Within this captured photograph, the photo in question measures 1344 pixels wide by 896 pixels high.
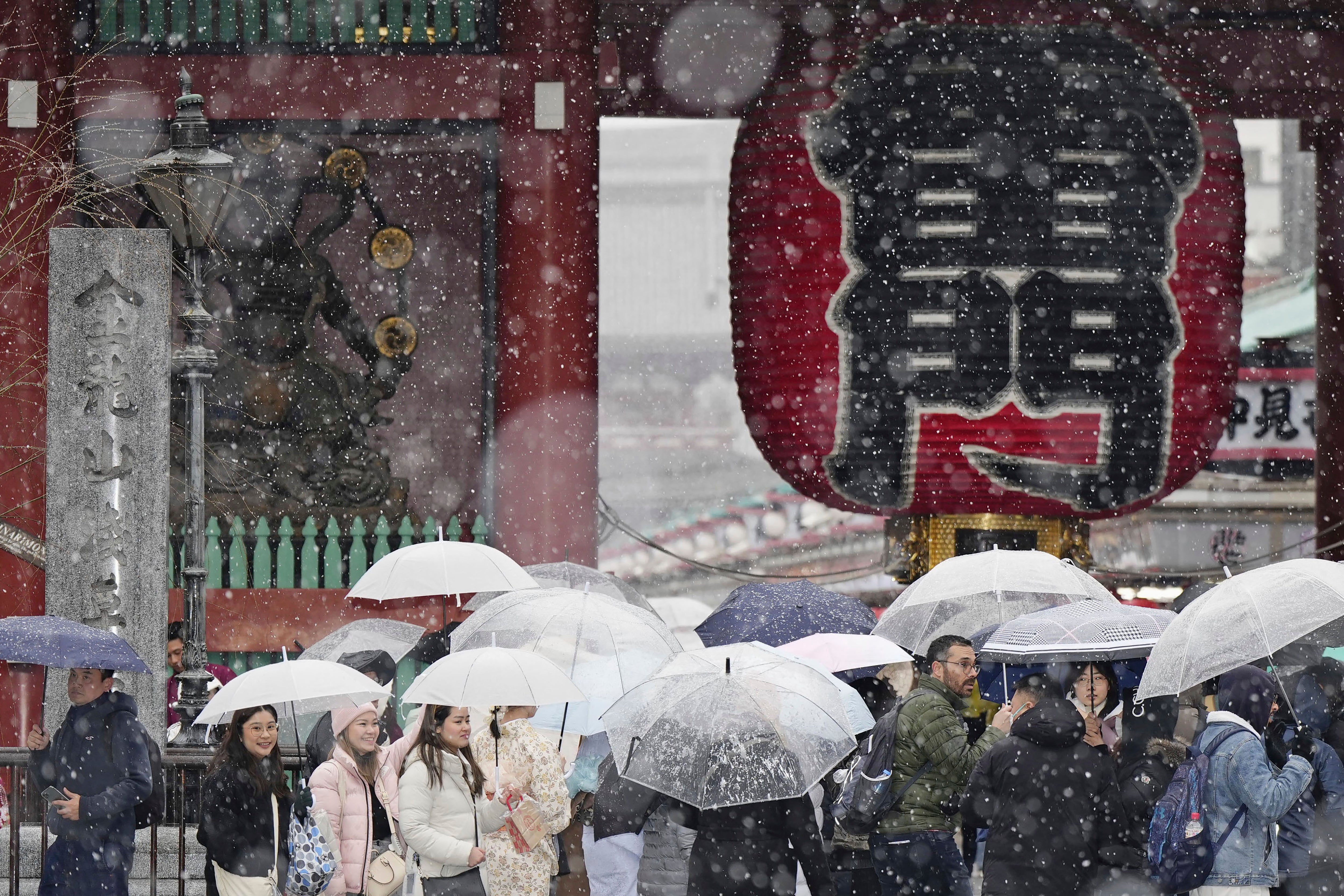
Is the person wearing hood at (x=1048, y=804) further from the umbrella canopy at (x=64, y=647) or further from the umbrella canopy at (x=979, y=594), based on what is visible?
the umbrella canopy at (x=64, y=647)

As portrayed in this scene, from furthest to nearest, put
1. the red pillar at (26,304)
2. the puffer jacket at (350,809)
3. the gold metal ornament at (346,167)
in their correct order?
1. the gold metal ornament at (346,167)
2. the red pillar at (26,304)
3. the puffer jacket at (350,809)

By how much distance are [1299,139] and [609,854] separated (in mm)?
9760

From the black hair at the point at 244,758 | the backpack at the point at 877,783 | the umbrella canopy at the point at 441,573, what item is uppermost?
the umbrella canopy at the point at 441,573

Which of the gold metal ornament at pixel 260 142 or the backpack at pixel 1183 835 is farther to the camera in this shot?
the gold metal ornament at pixel 260 142

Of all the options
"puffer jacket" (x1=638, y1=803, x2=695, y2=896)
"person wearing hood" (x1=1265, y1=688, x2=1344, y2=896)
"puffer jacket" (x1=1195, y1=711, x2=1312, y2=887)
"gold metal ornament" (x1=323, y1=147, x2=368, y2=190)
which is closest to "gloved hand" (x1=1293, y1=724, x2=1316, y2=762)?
"person wearing hood" (x1=1265, y1=688, x2=1344, y2=896)

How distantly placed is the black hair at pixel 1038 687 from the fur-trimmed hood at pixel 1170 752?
0.55m

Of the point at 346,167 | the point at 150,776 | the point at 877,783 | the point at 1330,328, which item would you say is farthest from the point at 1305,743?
the point at 346,167

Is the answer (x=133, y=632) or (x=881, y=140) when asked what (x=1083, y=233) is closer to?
(x=881, y=140)

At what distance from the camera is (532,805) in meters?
6.69

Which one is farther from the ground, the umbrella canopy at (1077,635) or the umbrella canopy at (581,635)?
the umbrella canopy at (1077,635)

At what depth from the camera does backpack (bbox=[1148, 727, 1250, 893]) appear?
6594 millimetres

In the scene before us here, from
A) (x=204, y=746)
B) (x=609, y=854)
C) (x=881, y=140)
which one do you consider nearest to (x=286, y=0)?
(x=881, y=140)

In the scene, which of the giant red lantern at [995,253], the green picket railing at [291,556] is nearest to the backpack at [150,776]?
the green picket railing at [291,556]

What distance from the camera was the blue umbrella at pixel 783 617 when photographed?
8.73m
